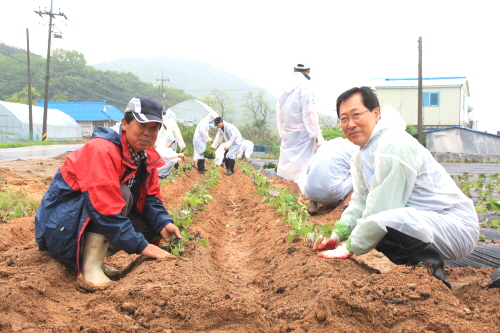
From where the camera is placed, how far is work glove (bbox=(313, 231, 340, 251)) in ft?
9.41

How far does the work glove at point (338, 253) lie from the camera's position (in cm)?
269

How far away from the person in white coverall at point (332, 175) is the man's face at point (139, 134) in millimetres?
2674

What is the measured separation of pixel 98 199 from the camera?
2.45 metres

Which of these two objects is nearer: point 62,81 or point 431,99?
point 431,99

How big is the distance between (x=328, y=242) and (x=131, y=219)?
1426 millimetres

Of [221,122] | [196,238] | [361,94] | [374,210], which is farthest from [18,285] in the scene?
[221,122]

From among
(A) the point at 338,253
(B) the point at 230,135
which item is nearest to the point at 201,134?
(B) the point at 230,135

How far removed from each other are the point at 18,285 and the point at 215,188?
23.0 feet

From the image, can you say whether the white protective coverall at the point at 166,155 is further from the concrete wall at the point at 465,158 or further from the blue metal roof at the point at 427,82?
the blue metal roof at the point at 427,82

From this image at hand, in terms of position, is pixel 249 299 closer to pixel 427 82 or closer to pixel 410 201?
pixel 410 201

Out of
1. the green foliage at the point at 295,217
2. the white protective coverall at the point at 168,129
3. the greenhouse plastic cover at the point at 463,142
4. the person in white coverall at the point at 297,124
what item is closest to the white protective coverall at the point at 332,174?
the green foliage at the point at 295,217

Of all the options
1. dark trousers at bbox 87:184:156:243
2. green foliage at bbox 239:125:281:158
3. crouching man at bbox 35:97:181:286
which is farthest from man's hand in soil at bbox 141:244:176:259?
green foliage at bbox 239:125:281:158

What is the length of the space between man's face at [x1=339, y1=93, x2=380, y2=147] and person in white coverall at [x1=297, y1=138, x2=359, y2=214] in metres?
2.31

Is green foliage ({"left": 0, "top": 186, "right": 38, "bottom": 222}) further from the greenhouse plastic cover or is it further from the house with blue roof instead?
the house with blue roof
